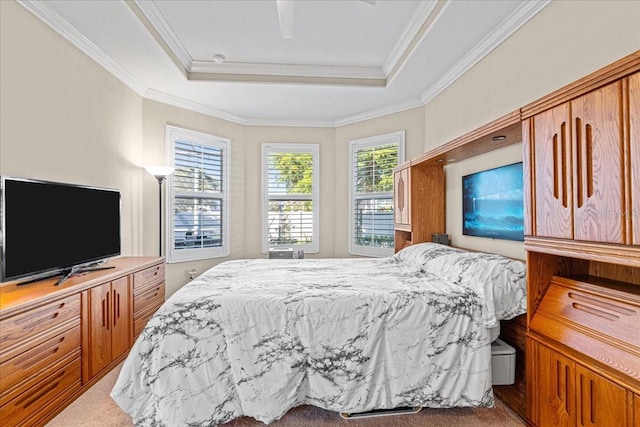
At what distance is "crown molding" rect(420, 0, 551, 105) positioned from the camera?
7.59ft

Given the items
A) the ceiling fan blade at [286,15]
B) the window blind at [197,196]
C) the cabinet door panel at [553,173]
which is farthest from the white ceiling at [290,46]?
the cabinet door panel at [553,173]

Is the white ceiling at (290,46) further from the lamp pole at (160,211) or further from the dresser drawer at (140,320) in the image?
the dresser drawer at (140,320)

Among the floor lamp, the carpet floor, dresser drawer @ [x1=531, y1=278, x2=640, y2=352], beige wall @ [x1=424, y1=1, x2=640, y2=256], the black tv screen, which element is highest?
beige wall @ [x1=424, y1=1, x2=640, y2=256]

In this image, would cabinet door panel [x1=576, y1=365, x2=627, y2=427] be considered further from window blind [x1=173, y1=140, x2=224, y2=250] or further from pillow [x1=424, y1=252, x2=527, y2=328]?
window blind [x1=173, y1=140, x2=224, y2=250]

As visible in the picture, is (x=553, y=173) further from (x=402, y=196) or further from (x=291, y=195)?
(x=291, y=195)

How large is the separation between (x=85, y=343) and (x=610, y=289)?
293 centimetres

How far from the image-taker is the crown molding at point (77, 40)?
90.9 inches

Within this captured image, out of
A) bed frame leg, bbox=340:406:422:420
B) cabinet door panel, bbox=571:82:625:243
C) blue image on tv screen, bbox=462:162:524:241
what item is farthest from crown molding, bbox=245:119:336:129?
bed frame leg, bbox=340:406:422:420

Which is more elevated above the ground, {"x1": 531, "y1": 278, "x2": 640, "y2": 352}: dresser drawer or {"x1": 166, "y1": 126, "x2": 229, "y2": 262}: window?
{"x1": 166, "y1": 126, "x2": 229, "y2": 262}: window

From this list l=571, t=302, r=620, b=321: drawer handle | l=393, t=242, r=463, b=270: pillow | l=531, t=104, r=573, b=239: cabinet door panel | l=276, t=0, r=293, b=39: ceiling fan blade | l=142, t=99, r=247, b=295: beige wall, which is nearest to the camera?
l=571, t=302, r=620, b=321: drawer handle

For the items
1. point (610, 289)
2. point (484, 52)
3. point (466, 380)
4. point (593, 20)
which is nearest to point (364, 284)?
point (466, 380)

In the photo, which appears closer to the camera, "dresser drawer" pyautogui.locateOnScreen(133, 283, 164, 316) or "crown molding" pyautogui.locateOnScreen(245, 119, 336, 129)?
"dresser drawer" pyautogui.locateOnScreen(133, 283, 164, 316)

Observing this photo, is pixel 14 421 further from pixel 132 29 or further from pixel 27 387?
pixel 132 29

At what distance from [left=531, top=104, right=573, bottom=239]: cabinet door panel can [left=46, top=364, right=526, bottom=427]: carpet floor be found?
1118mm
